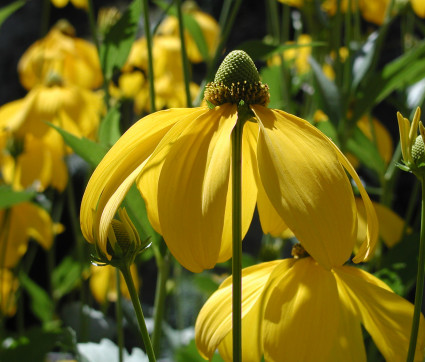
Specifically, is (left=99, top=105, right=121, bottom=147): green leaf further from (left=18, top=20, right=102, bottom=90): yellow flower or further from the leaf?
(left=18, top=20, right=102, bottom=90): yellow flower

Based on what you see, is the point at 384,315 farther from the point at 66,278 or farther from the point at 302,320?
the point at 66,278

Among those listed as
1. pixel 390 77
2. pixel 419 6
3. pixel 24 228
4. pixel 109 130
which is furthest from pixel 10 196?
pixel 419 6

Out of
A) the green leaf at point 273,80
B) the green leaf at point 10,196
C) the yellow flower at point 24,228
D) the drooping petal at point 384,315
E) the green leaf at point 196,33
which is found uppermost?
the green leaf at point 196,33

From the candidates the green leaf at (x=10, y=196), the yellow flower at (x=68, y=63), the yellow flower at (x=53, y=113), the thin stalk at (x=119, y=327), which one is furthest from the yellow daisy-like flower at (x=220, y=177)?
the yellow flower at (x=68, y=63)

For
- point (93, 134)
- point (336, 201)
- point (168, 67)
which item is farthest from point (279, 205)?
point (168, 67)

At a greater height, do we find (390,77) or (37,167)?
(390,77)

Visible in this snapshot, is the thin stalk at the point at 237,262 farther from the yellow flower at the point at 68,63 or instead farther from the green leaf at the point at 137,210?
the yellow flower at the point at 68,63
